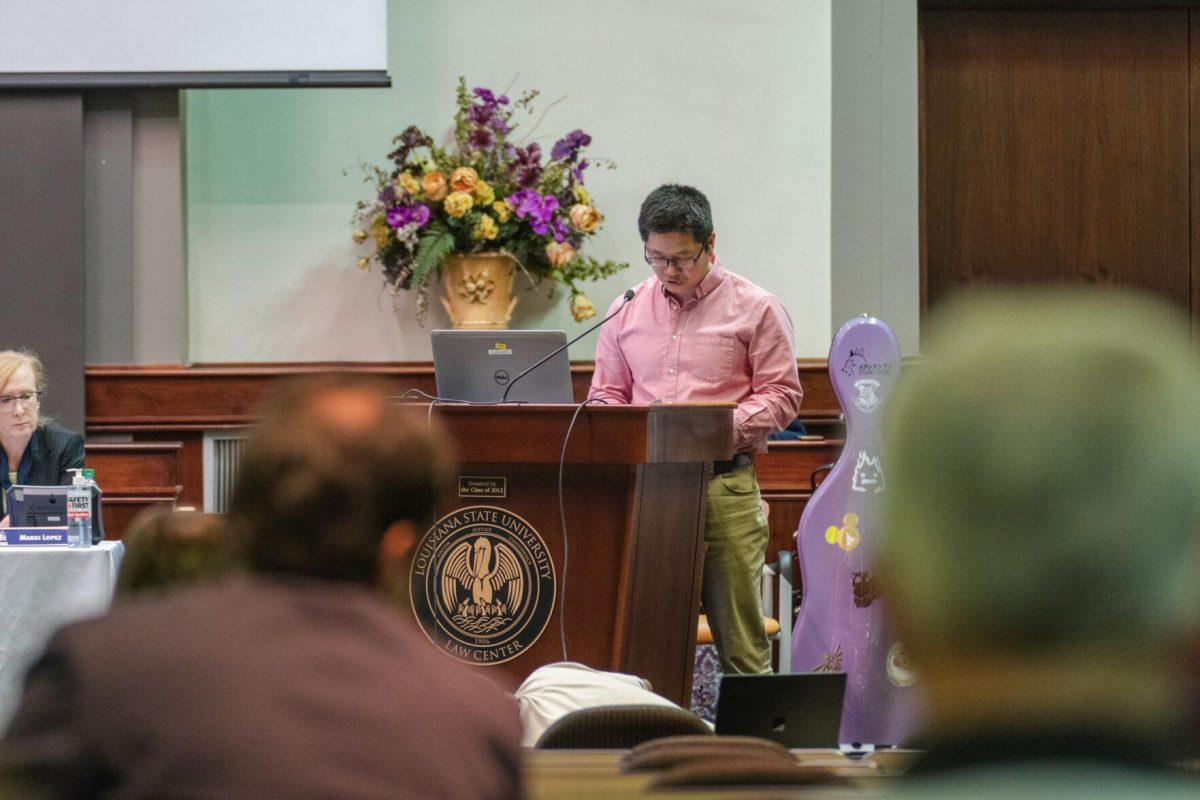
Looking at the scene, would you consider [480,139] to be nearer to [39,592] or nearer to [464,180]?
[464,180]

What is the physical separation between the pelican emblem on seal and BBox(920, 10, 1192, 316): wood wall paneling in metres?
3.33

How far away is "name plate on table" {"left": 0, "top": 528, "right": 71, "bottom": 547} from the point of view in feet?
12.1

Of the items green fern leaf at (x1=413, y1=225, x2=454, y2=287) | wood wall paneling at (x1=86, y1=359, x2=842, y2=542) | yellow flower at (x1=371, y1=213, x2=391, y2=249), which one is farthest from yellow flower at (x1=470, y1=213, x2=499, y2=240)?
wood wall paneling at (x1=86, y1=359, x2=842, y2=542)

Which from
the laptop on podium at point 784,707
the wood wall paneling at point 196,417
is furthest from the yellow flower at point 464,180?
the laptop on podium at point 784,707

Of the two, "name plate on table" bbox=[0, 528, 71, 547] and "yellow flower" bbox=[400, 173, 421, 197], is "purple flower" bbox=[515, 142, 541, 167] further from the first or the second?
"name plate on table" bbox=[0, 528, 71, 547]

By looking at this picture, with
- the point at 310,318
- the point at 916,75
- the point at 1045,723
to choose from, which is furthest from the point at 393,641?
the point at 916,75

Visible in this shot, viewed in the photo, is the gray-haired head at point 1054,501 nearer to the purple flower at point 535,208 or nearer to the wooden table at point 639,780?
the wooden table at point 639,780

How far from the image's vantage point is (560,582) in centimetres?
336

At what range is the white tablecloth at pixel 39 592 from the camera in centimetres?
356

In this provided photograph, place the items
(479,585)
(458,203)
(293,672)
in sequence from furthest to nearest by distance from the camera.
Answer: (458,203), (479,585), (293,672)

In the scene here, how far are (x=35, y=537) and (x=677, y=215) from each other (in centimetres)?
192

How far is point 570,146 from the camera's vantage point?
17.3 feet

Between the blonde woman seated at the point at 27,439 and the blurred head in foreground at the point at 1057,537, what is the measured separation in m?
4.21

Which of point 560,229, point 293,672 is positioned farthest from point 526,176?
point 293,672
